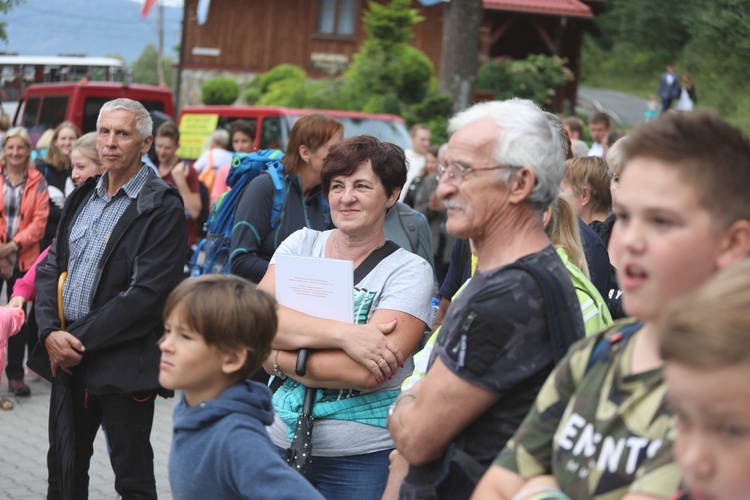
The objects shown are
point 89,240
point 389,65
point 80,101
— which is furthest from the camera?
point 389,65

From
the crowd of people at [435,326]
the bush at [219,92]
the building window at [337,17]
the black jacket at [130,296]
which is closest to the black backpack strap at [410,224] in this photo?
the crowd of people at [435,326]

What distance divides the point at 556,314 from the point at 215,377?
3.35ft

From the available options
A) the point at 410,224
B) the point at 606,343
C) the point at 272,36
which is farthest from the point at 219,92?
the point at 606,343

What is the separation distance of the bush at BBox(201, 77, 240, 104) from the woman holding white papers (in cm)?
2623

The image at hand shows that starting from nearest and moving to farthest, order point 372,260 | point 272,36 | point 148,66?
1. point 372,260
2. point 272,36
3. point 148,66

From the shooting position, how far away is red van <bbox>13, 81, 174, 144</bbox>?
16.2 meters

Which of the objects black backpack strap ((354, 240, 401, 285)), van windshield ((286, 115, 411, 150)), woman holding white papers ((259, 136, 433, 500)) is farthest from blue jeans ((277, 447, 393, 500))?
van windshield ((286, 115, 411, 150))

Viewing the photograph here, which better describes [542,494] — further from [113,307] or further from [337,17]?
[337,17]

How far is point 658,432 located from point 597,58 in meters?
52.9

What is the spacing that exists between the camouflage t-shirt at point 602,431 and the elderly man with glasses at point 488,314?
33cm

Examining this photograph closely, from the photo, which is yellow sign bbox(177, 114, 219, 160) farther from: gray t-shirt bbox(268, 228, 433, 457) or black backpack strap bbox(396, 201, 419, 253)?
gray t-shirt bbox(268, 228, 433, 457)

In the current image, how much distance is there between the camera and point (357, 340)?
369 centimetres

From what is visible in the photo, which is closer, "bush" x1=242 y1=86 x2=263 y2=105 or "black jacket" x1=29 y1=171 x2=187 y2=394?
"black jacket" x1=29 y1=171 x2=187 y2=394

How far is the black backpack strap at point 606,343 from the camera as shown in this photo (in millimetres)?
2102
